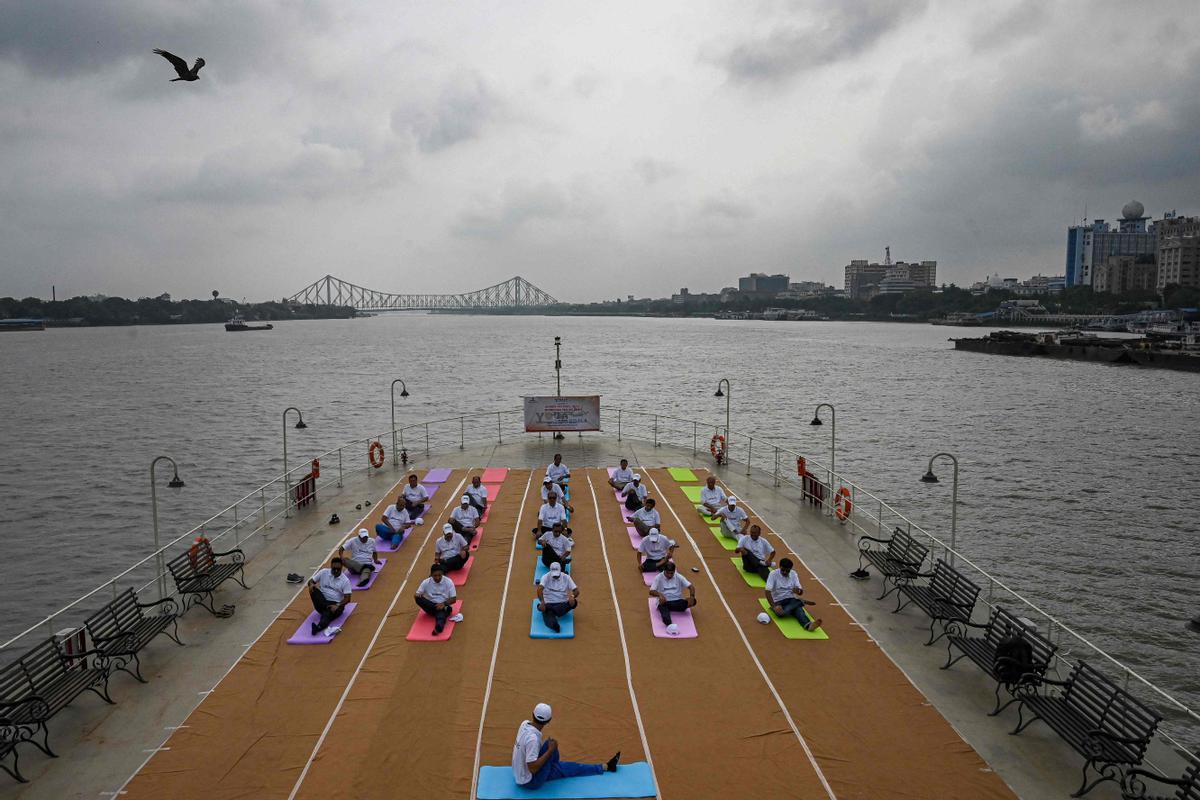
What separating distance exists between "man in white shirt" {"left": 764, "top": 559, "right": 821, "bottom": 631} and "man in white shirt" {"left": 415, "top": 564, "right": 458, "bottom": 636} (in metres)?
5.47

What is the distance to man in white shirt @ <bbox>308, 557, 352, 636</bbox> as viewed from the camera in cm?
1226

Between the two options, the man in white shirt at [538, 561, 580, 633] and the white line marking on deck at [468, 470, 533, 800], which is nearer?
the white line marking on deck at [468, 470, 533, 800]

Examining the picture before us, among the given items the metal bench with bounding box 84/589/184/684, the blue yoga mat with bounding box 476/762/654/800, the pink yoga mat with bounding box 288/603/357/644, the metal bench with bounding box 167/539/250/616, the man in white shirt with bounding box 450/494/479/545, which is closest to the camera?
the blue yoga mat with bounding box 476/762/654/800

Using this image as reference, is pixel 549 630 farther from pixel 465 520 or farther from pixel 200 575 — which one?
pixel 200 575

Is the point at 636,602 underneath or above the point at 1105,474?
above

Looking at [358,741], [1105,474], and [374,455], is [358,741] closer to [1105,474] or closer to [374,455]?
[374,455]

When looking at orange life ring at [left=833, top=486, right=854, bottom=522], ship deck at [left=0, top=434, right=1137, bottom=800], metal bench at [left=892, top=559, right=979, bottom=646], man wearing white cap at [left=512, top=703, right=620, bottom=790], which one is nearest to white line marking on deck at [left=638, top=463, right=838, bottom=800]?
ship deck at [left=0, top=434, right=1137, bottom=800]

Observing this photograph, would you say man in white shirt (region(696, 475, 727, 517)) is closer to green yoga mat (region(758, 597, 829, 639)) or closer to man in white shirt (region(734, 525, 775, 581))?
man in white shirt (region(734, 525, 775, 581))

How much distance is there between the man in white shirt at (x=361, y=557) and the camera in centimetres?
1455

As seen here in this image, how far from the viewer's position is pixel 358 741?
30.3 ft

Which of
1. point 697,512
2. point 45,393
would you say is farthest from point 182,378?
point 697,512

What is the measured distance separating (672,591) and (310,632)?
6.05 m

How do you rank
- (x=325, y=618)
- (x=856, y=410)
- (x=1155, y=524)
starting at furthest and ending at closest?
(x=856, y=410) → (x=1155, y=524) → (x=325, y=618)

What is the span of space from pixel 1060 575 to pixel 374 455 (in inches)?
865
